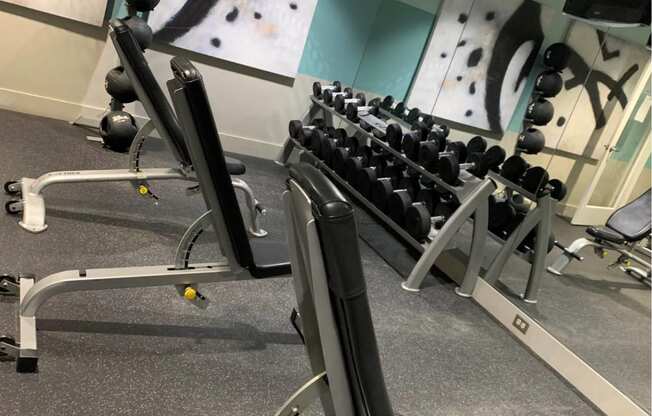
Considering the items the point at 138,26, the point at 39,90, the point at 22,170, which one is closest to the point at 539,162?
the point at 138,26

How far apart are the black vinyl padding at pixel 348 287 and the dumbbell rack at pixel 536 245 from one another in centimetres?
209

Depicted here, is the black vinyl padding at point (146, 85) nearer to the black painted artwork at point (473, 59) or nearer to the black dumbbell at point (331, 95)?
the black dumbbell at point (331, 95)

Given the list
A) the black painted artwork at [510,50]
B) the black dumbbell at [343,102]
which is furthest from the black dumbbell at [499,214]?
the black dumbbell at [343,102]

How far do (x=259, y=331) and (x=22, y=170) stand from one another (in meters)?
1.80

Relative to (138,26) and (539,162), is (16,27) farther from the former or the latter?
(539,162)

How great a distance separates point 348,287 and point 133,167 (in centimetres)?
218

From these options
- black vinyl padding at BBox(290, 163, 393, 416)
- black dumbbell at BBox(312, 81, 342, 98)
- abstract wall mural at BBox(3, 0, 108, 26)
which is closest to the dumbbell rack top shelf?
black dumbbell at BBox(312, 81, 342, 98)

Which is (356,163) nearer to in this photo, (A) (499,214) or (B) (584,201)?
(A) (499,214)

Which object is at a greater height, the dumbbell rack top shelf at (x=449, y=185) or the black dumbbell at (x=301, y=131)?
the dumbbell rack top shelf at (x=449, y=185)

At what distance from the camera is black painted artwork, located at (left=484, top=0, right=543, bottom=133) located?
3824 millimetres

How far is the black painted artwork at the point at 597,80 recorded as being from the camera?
2.73 metres

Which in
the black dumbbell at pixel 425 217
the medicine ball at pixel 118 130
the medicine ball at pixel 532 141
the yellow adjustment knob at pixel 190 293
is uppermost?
the medicine ball at pixel 532 141

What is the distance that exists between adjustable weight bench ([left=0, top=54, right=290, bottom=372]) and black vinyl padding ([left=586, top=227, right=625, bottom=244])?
1.86m

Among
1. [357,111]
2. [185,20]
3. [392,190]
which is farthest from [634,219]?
[185,20]
